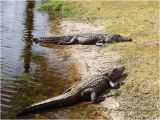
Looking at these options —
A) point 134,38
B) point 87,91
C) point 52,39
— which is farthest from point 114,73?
point 134,38

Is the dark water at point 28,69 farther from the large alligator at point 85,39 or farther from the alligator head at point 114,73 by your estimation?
the alligator head at point 114,73

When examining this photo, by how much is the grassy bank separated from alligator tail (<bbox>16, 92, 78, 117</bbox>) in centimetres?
109

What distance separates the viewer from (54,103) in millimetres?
8523

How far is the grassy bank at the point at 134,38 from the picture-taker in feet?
29.6

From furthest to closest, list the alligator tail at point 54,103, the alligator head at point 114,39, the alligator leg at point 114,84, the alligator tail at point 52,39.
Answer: the alligator head at point 114,39
the alligator tail at point 52,39
the alligator leg at point 114,84
the alligator tail at point 54,103

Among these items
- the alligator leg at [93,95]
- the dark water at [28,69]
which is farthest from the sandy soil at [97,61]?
the dark water at [28,69]

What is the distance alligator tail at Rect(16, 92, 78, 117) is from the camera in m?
8.05

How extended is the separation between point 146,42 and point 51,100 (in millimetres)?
6023

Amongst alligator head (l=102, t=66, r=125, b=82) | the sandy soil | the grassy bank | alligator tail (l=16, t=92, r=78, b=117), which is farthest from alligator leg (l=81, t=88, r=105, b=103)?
alligator head (l=102, t=66, r=125, b=82)

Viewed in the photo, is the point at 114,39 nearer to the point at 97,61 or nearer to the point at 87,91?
the point at 97,61

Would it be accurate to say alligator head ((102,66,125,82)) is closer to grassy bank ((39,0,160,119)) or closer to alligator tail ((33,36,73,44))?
grassy bank ((39,0,160,119))

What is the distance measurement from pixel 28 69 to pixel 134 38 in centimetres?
Answer: 508

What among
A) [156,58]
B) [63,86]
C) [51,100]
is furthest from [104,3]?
[51,100]

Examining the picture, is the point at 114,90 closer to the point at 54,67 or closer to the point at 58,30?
the point at 54,67
